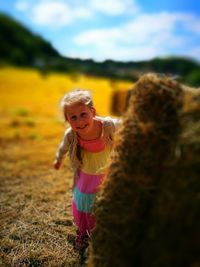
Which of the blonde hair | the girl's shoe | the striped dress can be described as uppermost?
the blonde hair

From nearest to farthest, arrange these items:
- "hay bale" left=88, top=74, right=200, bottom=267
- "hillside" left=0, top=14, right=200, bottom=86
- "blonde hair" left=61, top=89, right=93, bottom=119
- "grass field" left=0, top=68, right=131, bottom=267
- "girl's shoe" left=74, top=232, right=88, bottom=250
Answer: "hay bale" left=88, top=74, right=200, bottom=267
"blonde hair" left=61, top=89, right=93, bottom=119
"grass field" left=0, top=68, right=131, bottom=267
"girl's shoe" left=74, top=232, right=88, bottom=250
"hillside" left=0, top=14, right=200, bottom=86

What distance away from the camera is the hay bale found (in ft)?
10.9

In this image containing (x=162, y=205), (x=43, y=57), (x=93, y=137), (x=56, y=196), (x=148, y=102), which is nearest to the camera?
(x=162, y=205)

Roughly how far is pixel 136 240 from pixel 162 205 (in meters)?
0.56

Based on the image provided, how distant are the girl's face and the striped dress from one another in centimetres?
29

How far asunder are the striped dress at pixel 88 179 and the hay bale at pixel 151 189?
1061 millimetres

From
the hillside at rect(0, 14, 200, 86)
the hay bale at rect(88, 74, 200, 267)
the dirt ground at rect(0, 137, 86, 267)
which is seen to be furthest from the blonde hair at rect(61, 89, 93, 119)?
the hillside at rect(0, 14, 200, 86)

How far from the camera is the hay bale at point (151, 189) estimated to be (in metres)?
3.33

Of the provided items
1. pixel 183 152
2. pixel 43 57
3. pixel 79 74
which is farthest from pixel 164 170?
pixel 43 57

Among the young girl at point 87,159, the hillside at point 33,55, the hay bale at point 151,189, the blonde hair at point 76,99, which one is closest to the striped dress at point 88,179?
the young girl at point 87,159

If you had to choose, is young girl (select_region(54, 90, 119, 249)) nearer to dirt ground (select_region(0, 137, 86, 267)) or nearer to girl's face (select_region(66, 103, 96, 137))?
girl's face (select_region(66, 103, 96, 137))

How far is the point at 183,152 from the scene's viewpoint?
357 centimetres

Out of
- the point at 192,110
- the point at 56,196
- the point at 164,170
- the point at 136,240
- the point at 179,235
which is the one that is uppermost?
the point at 192,110

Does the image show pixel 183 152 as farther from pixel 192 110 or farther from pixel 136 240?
pixel 136 240
